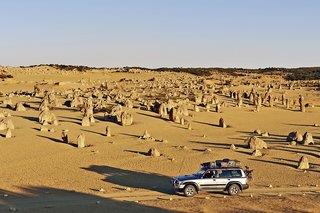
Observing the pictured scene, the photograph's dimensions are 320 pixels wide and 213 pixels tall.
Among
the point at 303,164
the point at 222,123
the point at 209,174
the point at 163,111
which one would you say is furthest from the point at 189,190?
the point at 163,111

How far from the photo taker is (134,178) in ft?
112

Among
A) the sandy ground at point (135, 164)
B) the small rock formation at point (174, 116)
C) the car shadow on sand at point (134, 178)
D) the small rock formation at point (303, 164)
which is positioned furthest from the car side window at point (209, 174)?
the small rock formation at point (174, 116)

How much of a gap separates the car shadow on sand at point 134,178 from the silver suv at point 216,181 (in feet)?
4.82

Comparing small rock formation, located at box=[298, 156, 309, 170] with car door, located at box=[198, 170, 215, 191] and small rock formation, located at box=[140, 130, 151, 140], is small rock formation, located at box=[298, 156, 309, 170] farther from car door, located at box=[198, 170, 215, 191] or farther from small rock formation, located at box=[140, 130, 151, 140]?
small rock formation, located at box=[140, 130, 151, 140]

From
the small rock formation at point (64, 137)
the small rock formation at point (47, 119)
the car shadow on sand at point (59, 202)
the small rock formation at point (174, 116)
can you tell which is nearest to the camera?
the car shadow on sand at point (59, 202)

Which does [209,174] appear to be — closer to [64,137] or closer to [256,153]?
[256,153]

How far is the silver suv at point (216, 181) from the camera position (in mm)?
29562

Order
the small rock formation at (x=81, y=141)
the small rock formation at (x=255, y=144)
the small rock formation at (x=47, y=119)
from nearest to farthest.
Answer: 1. the small rock formation at (x=81, y=141)
2. the small rock formation at (x=255, y=144)
3. the small rock formation at (x=47, y=119)

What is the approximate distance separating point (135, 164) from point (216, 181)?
8752 millimetres

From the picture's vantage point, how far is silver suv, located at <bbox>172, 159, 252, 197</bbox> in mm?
29562

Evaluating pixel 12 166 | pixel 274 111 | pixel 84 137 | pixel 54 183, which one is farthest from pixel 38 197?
pixel 274 111

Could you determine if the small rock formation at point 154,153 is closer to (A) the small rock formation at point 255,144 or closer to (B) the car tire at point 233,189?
(A) the small rock formation at point 255,144

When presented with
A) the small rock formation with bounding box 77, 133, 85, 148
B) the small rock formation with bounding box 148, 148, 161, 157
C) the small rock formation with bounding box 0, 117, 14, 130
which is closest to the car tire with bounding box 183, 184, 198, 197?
the small rock formation with bounding box 148, 148, 161, 157

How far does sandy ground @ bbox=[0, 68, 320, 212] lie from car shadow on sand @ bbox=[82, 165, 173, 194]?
0.17ft
